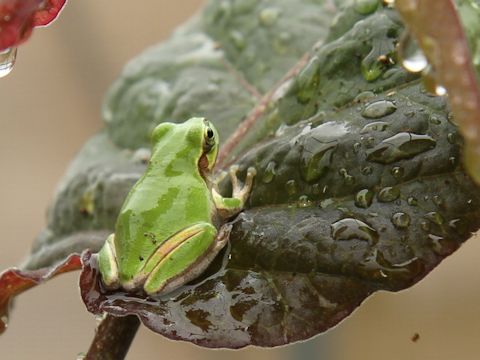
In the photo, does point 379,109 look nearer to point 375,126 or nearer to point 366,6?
point 375,126

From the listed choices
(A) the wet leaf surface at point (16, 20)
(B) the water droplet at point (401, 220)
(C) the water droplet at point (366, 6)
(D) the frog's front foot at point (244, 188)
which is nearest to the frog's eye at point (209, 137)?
(D) the frog's front foot at point (244, 188)

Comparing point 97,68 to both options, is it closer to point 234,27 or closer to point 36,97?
point 36,97

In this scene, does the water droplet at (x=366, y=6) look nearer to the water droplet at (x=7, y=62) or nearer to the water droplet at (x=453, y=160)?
the water droplet at (x=453, y=160)

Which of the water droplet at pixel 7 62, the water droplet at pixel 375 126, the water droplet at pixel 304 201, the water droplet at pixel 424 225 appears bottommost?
the water droplet at pixel 424 225

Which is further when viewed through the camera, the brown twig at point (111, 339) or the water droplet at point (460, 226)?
the brown twig at point (111, 339)

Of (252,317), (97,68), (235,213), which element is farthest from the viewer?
(97,68)

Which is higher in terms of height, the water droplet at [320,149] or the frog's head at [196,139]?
the water droplet at [320,149]

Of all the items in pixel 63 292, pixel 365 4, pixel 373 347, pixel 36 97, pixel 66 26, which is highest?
pixel 365 4

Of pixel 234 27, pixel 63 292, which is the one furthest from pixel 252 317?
pixel 63 292
